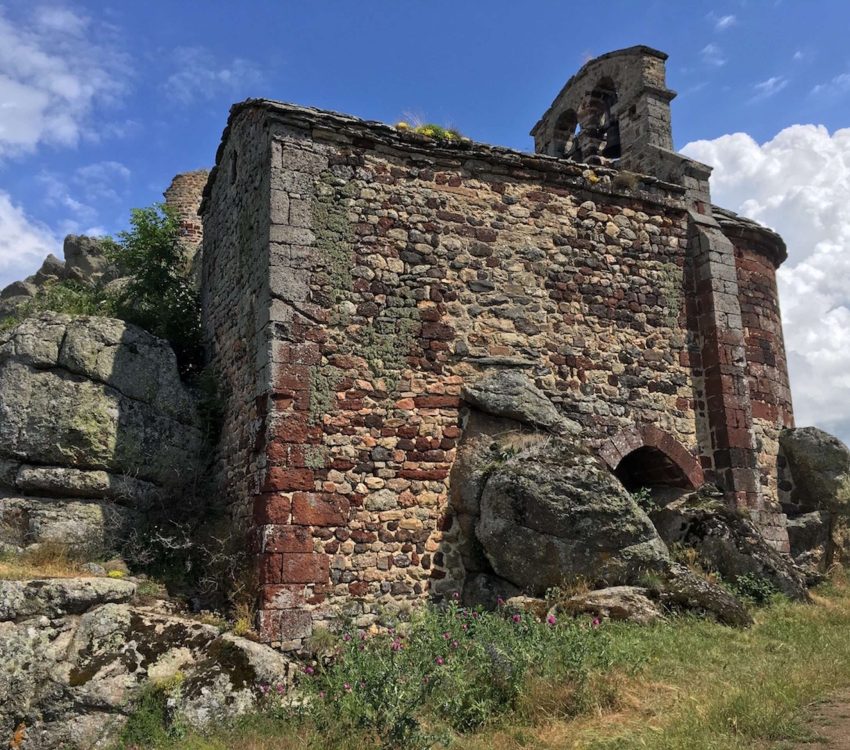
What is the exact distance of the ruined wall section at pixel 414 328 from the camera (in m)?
8.40

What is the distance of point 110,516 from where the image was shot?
352 inches

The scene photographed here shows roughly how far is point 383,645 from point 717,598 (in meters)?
3.92

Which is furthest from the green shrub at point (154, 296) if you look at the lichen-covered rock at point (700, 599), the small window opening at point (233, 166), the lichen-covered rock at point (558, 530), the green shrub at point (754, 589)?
the green shrub at point (754, 589)

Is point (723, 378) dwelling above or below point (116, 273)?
below

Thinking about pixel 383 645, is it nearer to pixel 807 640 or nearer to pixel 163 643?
pixel 163 643

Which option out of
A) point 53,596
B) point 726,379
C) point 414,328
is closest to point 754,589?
point 726,379

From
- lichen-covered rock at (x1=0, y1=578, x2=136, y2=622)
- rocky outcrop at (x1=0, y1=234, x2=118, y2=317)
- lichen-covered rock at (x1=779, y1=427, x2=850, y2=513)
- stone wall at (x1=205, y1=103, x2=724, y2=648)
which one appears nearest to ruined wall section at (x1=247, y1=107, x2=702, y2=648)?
stone wall at (x1=205, y1=103, x2=724, y2=648)

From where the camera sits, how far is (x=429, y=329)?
9539 millimetres

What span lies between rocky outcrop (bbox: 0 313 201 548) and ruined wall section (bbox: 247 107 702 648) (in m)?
2.15

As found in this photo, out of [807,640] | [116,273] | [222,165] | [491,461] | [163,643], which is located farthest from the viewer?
[116,273]

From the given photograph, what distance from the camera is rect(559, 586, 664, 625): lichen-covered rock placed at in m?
7.96

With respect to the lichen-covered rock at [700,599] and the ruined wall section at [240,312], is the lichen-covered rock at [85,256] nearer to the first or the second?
the ruined wall section at [240,312]

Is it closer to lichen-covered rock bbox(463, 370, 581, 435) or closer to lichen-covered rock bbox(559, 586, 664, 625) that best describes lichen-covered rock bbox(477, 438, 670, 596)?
lichen-covered rock bbox(559, 586, 664, 625)

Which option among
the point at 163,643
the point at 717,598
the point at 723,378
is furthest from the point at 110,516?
the point at 723,378
